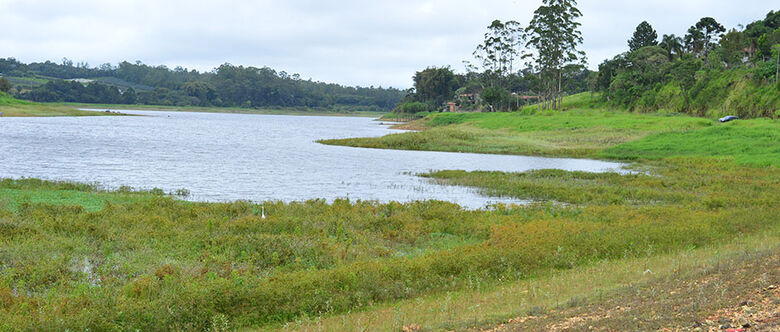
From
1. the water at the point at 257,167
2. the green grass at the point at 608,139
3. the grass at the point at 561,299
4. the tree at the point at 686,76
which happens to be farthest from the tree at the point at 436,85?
the grass at the point at 561,299

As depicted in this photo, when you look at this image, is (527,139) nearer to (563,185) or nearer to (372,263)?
(563,185)

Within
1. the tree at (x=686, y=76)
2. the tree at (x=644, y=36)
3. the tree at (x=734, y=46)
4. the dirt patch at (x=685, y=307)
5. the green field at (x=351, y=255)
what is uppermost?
the tree at (x=644, y=36)

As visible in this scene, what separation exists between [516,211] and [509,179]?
11642mm

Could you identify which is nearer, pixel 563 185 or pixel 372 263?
pixel 372 263

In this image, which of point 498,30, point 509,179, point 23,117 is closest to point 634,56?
point 498,30

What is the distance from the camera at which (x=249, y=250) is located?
15.0m

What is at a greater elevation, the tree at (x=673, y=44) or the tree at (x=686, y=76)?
the tree at (x=673, y=44)

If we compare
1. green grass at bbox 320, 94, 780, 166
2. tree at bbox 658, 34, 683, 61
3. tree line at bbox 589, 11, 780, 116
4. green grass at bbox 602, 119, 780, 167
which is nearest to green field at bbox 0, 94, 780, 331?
green grass at bbox 602, 119, 780, 167

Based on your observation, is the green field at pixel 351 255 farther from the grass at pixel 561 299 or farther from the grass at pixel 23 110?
the grass at pixel 23 110

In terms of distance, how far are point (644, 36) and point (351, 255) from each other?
12333 cm

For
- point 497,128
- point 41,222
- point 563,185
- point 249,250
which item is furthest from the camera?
point 497,128

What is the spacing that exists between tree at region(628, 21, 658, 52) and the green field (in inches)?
4042

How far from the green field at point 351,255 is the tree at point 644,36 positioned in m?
103

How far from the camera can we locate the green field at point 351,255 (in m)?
10.3
